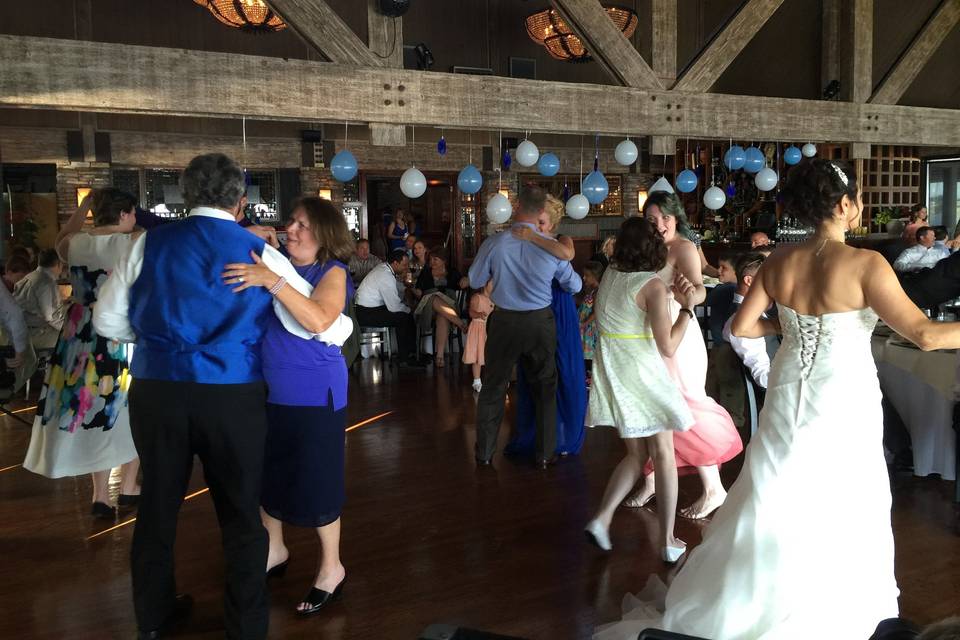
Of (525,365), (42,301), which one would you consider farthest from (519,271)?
(42,301)

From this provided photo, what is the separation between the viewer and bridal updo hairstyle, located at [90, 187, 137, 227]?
3885mm

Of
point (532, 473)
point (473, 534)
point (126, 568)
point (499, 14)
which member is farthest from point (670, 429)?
point (499, 14)

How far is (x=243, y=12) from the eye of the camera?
31.3 ft

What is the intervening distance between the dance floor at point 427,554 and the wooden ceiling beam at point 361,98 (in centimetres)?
243

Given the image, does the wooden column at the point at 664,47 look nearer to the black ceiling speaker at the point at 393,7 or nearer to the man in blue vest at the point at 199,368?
the black ceiling speaker at the point at 393,7

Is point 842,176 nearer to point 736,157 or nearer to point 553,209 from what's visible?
point 553,209

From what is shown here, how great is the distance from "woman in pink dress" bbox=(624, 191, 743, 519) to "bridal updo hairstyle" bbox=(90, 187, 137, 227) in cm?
243

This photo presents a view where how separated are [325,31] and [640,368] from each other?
3.85 meters

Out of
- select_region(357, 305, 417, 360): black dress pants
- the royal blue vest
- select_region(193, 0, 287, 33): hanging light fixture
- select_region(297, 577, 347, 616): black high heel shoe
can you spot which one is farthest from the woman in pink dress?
select_region(193, 0, 287, 33): hanging light fixture

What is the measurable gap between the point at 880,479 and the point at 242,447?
1912 mm

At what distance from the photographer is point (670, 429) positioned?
3523mm

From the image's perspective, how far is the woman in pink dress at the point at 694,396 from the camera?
3.99 m

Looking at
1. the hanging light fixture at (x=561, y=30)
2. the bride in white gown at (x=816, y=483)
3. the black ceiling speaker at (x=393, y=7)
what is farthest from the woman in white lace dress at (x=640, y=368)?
the hanging light fixture at (x=561, y=30)

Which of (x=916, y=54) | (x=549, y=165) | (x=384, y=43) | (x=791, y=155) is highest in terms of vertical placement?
(x=916, y=54)
